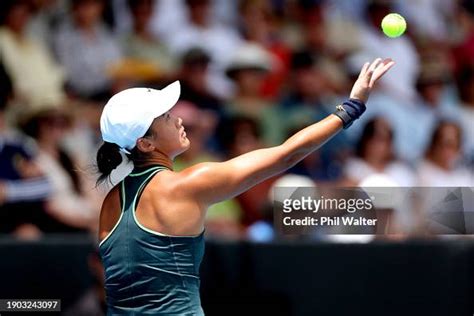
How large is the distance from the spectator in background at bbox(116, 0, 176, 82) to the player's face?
467 centimetres

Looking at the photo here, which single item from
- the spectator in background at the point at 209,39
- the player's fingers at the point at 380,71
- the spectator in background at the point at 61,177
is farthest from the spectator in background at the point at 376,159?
the player's fingers at the point at 380,71

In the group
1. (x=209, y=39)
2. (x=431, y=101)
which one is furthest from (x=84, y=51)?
(x=431, y=101)

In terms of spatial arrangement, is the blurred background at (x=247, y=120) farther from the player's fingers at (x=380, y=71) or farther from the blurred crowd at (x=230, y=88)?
the player's fingers at (x=380, y=71)

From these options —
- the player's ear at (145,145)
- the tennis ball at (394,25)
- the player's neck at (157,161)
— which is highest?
the tennis ball at (394,25)

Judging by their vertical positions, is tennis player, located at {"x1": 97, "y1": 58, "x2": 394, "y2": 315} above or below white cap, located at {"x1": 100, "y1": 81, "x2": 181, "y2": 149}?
below

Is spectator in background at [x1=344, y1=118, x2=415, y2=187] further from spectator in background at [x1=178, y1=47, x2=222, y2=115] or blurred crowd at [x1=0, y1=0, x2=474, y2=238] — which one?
spectator in background at [x1=178, y1=47, x2=222, y2=115]

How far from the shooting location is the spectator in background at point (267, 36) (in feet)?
31.6

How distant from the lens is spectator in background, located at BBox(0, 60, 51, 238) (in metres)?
7.81

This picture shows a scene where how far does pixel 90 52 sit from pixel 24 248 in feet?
8.72

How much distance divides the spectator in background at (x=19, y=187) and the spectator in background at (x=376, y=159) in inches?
89.6

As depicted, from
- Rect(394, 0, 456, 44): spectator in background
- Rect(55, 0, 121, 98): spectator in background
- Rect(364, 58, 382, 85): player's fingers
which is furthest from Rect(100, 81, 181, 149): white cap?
Rect(394, 0, 456, 44): spectator in background

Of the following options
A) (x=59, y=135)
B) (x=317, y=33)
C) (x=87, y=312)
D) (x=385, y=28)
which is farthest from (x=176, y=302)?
(x=317, y=33)

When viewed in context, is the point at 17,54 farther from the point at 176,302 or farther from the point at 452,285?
the point at 176,302

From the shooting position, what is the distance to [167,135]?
182 inches
